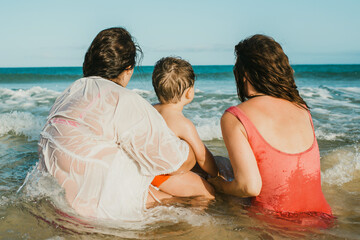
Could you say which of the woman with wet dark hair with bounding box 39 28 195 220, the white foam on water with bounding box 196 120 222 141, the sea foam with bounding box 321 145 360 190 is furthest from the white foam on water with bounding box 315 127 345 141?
the woman with wet dark hair with bounding box 39 28 195 220

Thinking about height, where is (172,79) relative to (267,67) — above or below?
below

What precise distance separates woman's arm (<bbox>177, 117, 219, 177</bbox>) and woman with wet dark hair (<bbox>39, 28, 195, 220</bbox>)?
564 mm

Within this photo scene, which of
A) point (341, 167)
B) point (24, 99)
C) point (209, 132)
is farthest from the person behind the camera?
point (24, 99)

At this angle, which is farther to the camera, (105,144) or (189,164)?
(189,164)

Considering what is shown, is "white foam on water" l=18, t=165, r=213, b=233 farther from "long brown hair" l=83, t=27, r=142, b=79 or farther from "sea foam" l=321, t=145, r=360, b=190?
"sea foam" l=321, t=145, r=360, b=190

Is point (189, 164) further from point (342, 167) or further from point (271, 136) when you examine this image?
point (342, 167)

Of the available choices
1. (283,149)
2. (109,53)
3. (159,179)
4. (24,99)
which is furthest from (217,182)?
(24,99)

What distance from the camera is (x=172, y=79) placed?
3.26 metres

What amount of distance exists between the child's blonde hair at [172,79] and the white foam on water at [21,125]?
3926 mm

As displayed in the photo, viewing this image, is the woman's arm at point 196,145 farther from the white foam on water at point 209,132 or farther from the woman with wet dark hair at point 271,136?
the white foam on water at point 209,132

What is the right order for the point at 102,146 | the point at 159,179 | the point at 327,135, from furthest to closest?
the point at 327,135 < the point at 159,179 < the point at 102,146

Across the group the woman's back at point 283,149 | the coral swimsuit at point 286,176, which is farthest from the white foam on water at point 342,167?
the woman's back at point 283,149

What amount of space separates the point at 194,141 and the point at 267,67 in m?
1.01

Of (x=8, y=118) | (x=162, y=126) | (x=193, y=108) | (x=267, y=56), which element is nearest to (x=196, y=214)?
(x=162, y=126)
